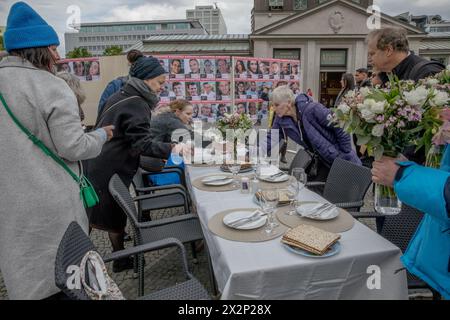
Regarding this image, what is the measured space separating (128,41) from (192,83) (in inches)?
3794

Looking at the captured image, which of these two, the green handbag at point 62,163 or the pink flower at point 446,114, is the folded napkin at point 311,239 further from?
the green handbag at point 62,163

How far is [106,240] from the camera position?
12.6ft

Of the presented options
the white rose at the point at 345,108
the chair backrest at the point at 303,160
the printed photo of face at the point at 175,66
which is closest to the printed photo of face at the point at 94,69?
the printed photo of face at the point at 175,66

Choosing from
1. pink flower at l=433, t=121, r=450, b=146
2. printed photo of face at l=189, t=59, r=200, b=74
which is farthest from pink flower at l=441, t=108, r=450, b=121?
printed photo of face at l=189, t=59, r=200, b=74

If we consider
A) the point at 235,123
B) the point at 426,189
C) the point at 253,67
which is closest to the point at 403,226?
the point at 426,189

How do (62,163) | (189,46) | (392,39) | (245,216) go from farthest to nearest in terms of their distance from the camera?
1. (189,46)
2. (392,39)
3. (245,216)
4. (62,163)

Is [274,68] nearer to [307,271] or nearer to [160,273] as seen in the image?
[160,273]

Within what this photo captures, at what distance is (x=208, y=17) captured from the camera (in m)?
116

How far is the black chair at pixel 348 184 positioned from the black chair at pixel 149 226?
1234mm

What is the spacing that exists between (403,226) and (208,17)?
412ft

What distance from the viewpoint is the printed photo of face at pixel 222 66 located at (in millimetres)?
7707

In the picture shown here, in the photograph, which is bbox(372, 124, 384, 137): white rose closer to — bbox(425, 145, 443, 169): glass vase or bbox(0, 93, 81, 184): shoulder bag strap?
bbox(425, 145, 443, 169): glass vase

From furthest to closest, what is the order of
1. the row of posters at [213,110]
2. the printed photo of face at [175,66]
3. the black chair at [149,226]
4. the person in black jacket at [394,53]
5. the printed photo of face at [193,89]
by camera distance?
the row of posters at [213,110] → the printed photo of face at [193,89] → the printed photo of face at [175,66] → the person in black jacket at [394,53] → the black chair at [149,226]

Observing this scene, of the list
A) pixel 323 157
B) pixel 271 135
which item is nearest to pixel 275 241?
pixel 323 157
